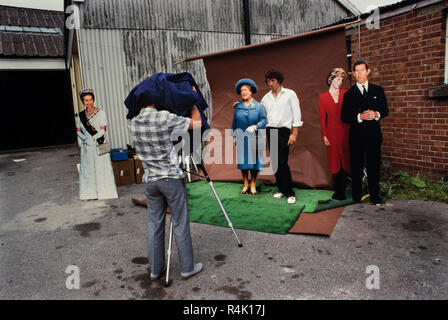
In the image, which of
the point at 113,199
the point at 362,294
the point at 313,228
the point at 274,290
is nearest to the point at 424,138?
the point at 313,228

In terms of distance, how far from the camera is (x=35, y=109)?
1599cm

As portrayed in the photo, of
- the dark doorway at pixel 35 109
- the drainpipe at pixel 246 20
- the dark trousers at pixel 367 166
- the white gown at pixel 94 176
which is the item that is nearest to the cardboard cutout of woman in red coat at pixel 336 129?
the dark trousers at pixel 367 166

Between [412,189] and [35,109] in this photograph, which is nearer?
[412,189]

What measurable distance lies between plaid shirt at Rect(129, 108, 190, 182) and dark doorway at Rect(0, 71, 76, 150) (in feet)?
49.6

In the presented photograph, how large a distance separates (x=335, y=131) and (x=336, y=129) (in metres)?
0.04

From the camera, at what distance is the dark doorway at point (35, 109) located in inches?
606

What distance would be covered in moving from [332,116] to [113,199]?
14.3ft

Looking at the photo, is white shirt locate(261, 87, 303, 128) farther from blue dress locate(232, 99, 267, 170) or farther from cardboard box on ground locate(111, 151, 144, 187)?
cardboard box on ground locate(111, 151, 144, 187)

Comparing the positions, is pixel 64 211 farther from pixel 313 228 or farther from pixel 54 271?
pixel 313 228

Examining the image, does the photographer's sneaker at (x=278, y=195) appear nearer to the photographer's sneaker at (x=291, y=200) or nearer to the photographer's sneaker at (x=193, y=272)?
the photographer's sneaker at (x=291, y=200)

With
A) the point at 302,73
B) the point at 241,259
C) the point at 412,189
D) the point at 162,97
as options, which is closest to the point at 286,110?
the point at 302,73

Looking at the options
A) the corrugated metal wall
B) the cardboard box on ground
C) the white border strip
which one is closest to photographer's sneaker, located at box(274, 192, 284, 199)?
the cardboard box on ground

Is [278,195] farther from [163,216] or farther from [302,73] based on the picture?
[163,216]

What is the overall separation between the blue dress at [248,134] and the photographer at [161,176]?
2646mm
